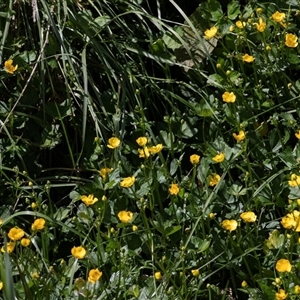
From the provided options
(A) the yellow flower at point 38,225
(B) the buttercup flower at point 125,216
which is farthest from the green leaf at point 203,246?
(A) the yellow flower at point 38,225

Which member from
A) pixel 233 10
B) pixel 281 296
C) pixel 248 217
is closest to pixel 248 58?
pixel 233 10

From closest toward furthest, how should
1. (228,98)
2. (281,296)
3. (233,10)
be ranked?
1. (281,296)
2. (228,98)
3. (233,10)

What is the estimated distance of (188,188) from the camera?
96.0 inches

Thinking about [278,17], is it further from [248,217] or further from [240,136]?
[248,217]

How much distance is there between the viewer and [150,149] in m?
2.40

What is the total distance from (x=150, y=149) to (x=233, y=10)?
77cm

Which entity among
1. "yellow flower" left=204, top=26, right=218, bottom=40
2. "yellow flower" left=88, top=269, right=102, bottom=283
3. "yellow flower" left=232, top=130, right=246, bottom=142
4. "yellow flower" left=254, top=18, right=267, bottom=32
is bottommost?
"yellow flower" left=88, top=269, right=102, bottom=283

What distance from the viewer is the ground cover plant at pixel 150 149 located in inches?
88.8

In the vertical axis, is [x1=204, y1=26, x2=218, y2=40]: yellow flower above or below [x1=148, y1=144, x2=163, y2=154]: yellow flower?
above

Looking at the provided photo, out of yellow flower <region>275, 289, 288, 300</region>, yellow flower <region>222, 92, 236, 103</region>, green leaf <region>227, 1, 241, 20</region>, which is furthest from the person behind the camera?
green leaf <region>227, 1, 241, 20</region>

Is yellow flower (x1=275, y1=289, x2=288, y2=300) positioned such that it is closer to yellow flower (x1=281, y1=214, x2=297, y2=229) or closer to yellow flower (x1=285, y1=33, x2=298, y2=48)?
yellow flower (x1=281, y1=214, x2=297, y2=229)

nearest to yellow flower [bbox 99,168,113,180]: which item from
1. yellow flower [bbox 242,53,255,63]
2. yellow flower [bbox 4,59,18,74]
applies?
yellow flower [bbox 4,59,18,74]

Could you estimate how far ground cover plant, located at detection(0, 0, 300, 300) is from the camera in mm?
2256

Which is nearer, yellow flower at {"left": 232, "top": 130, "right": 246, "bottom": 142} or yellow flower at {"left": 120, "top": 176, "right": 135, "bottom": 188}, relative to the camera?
yellow flower at {"left": 120, "top": 176, "right": 135, "bottom": 188}
